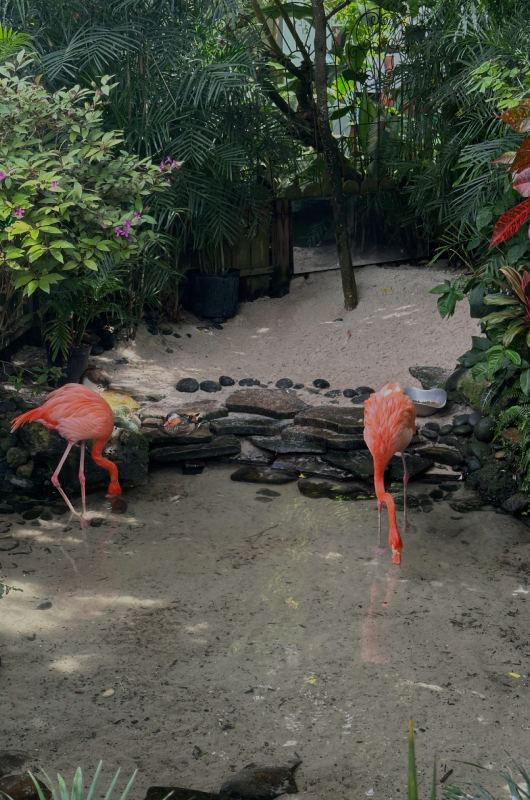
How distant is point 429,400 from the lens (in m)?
6.42

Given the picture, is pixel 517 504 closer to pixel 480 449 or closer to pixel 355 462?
pixel 480 449

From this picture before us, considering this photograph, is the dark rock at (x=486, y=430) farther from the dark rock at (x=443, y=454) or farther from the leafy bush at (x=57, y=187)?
the leafy bush at (x=57, y=187)

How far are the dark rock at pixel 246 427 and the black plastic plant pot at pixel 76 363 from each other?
3.55 feet

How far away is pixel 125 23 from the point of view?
253 inches

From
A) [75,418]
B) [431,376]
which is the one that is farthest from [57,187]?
[431,376]

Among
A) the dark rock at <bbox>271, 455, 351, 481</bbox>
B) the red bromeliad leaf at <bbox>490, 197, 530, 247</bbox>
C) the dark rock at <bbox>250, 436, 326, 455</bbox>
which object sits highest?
the red bromeliad leaf at <bbox>490, 197, 530, 247</bbox>

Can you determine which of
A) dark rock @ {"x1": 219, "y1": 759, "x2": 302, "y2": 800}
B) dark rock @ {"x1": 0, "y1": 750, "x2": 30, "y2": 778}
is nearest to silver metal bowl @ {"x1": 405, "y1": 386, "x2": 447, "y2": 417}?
dark rock @ {"x1": 219, "y1": 759, "x2": 302, "y2": 800}

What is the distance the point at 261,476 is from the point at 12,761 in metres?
2.86

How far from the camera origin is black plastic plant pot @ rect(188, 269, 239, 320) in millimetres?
8203

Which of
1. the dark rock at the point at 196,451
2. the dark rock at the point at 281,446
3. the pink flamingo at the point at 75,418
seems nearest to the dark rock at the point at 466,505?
the dark rock at the point at 281,446

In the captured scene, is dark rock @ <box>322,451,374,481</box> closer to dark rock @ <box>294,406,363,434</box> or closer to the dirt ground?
dark rock @ <box>294,406,363,434</box>

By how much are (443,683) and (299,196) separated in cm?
561

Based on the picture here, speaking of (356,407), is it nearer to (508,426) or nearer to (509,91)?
(508,426)

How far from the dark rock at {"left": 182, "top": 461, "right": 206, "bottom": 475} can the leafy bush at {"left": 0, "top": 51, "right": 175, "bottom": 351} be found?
145cm
